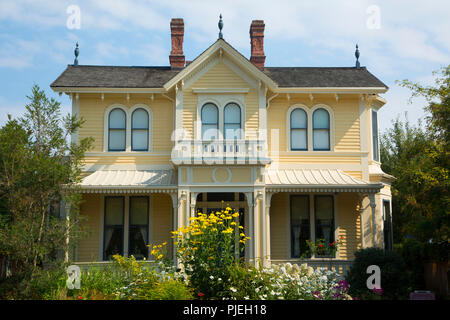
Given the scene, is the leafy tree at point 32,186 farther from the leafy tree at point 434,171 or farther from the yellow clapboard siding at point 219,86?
the leafy tree at point 434,171

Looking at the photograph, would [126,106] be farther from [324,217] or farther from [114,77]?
[324,217]

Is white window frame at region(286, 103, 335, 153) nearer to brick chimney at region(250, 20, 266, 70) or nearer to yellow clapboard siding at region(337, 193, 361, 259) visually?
yellow clapboard siding at region(337, 193, 361, 259)

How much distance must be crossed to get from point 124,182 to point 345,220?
28.6ft

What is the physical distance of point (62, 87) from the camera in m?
19.0

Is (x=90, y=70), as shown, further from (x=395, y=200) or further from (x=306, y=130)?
(x=395, y=200)

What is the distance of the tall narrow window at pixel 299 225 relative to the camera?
18.8 m

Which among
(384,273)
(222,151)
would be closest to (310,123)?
(222,151)

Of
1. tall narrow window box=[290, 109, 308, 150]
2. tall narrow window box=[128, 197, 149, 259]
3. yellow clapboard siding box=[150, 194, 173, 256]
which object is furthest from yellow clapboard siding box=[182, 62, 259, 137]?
tall narrow window box=[128, 197, 149, 259]

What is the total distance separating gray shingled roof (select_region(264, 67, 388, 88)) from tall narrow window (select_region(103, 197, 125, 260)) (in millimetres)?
8126

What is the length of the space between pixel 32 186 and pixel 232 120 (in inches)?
311

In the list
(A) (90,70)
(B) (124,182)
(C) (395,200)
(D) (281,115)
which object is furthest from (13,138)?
(C) (395,200)

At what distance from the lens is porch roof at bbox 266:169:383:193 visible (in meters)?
17.4
